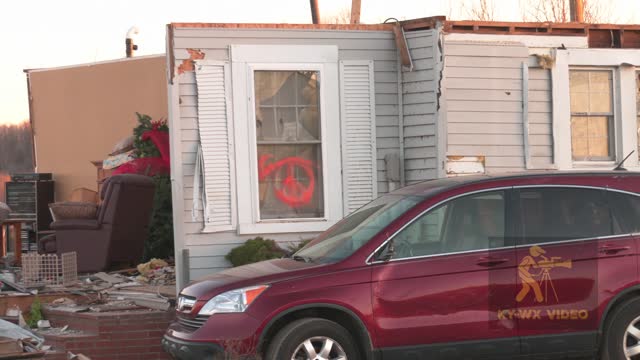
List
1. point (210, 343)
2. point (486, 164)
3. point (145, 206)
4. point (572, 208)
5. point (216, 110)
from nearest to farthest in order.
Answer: point (210, 343)
point (572, 208)
point (216, 110)
point (486, 164)
point (145, 206)

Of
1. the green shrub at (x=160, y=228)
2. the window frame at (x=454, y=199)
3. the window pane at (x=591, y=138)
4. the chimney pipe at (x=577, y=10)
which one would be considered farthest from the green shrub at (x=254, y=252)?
the chimney pipe at (x=577, y=10)

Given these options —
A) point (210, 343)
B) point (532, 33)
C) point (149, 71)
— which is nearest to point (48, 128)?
point (149, 71)

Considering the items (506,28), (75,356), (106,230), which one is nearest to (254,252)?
(75,356)

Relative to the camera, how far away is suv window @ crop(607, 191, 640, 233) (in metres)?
6.98

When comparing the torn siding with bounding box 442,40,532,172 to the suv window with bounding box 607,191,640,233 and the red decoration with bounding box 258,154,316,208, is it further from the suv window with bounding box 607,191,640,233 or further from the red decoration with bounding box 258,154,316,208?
the suv window with bounding box 607,191,640,233

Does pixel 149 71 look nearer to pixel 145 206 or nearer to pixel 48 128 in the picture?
pixel 48 128

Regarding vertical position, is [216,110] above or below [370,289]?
above

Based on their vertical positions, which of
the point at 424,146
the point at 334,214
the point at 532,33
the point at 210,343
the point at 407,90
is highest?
the point at 532,33

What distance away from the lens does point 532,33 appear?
36.9ft

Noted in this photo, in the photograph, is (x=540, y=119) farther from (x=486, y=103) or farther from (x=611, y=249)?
(x=611, y=249)

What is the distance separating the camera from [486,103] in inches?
430

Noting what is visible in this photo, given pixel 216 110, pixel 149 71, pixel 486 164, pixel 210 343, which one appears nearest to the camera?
pixel 210 343

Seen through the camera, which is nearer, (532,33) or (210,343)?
(210,343)

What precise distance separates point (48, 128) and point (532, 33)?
43.8ft
